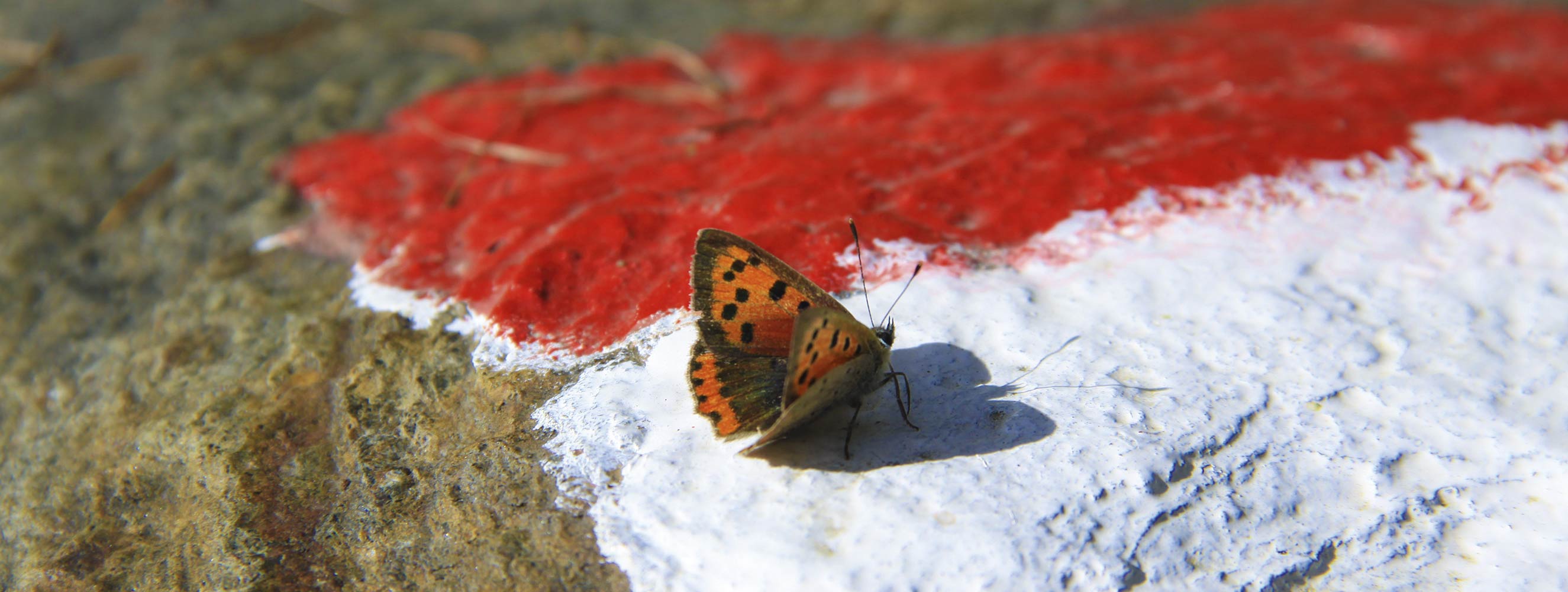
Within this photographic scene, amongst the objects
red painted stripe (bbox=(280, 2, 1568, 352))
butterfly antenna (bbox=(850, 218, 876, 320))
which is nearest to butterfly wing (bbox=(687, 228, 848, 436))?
butterfly antenna (bbox=(850, 218, 876, 320))

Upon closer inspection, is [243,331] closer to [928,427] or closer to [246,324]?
[246,324]

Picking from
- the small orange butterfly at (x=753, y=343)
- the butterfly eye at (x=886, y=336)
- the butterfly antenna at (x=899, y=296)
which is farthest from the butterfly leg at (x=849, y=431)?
the butterfly antenna at (x=899, y=296)

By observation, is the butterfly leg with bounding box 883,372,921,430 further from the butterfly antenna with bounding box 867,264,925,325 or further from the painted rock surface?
the butterfly antenna with bounding box 867,264,925,325

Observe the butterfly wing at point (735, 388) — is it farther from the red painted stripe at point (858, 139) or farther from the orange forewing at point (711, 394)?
the red painted stripe at point (858, 139)

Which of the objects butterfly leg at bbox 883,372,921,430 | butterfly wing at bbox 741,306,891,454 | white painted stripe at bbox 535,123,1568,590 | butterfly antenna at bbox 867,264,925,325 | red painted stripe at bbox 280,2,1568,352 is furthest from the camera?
red painted stripe at bbox 280,2,1568,352

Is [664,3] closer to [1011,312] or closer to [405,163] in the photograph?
[405,163]

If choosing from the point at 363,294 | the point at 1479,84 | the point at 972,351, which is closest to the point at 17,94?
the point at 363,294
